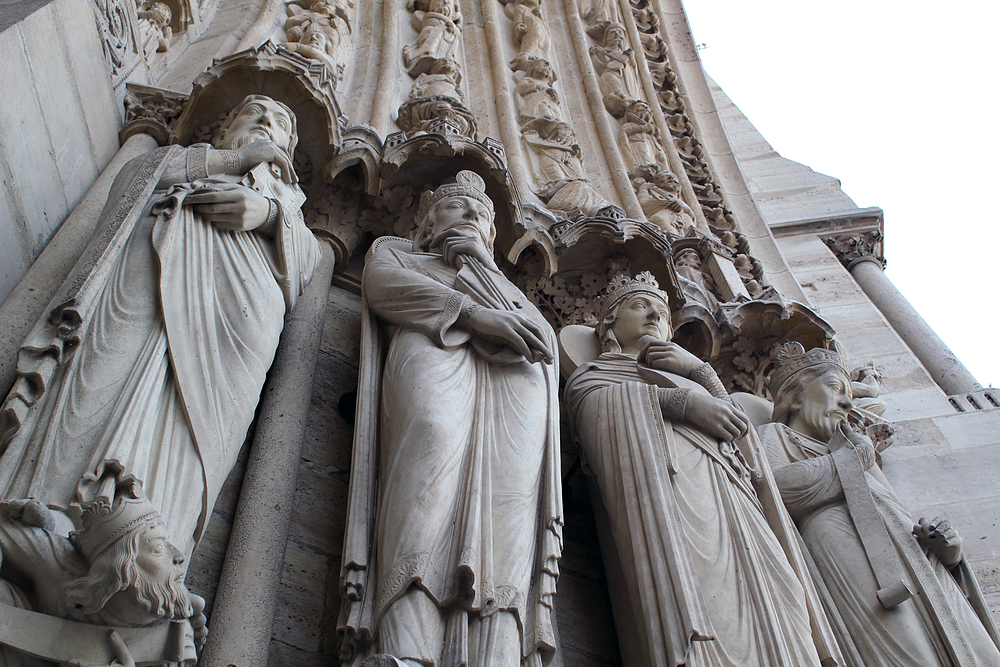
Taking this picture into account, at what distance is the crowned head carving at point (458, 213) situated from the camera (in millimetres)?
3746

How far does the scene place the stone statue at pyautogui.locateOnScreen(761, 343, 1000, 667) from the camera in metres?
3.05

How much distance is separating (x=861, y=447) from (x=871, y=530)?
1.52 feet

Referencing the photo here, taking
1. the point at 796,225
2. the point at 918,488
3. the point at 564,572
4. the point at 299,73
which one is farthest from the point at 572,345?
the point at 796,225

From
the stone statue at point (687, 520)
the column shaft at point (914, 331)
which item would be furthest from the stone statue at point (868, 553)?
the column shaft at point (914, 331)

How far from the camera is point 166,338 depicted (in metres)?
2.54

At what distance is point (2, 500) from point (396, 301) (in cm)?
153

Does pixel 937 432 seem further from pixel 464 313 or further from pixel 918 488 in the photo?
pixel 464 313

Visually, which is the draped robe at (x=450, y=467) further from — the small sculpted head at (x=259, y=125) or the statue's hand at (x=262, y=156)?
the small sculpted head at (x=259, y=125)

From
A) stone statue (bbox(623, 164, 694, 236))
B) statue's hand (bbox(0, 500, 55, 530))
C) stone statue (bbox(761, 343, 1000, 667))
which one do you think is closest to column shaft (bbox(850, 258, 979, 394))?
stone statue (bbox(623, 164, 694, 236))

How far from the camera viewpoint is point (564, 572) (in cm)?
346

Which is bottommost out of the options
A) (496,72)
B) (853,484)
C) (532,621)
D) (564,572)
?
(532,621)

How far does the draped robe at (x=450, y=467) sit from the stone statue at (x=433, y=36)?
303 cm

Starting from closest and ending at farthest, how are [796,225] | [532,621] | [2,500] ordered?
[2,500] < [532,621] < [796,225]

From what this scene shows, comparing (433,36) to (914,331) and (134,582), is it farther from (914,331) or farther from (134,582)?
(134,582)
